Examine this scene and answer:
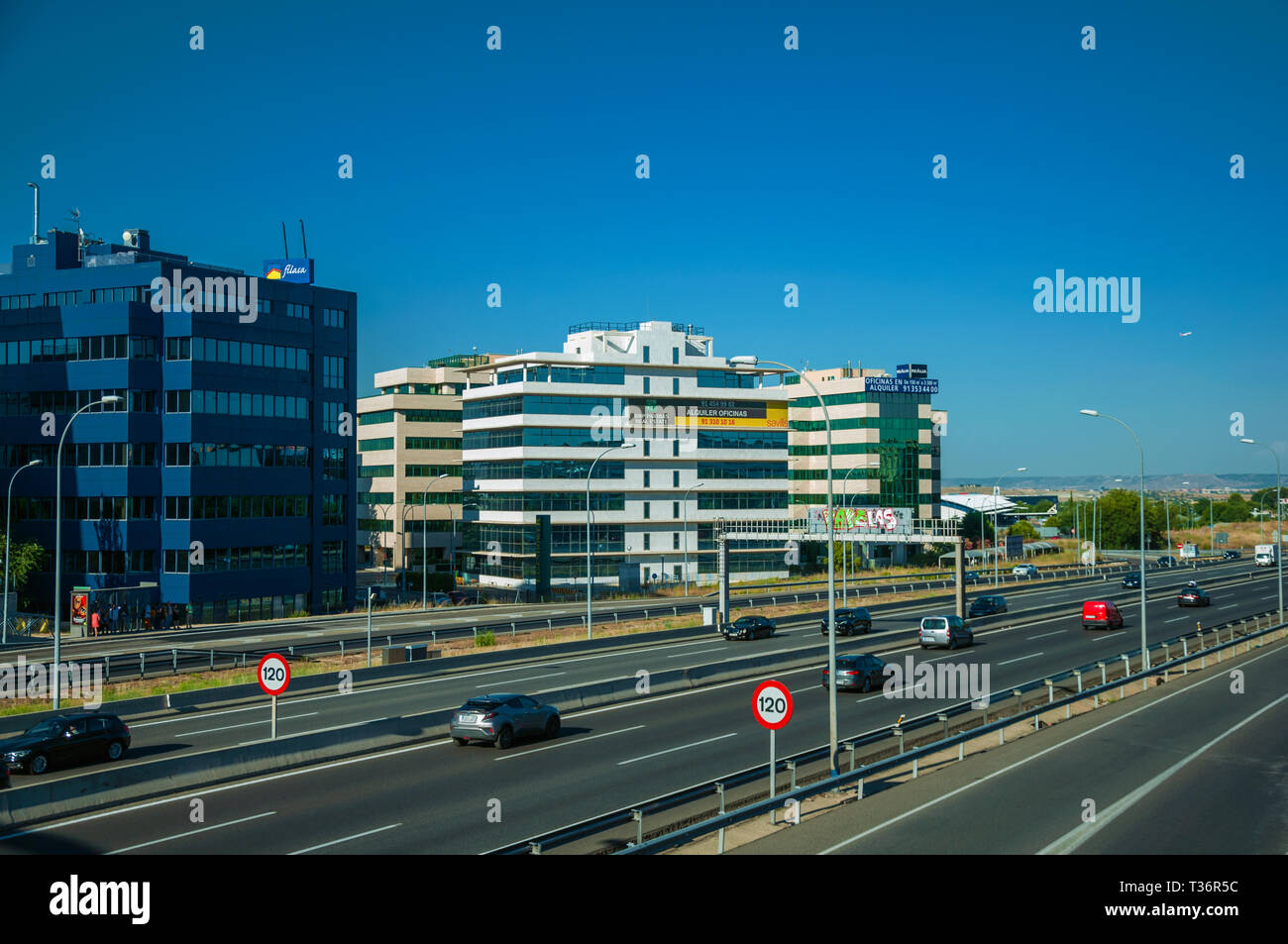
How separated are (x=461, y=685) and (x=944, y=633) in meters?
20.3

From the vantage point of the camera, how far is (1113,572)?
89.3 meters

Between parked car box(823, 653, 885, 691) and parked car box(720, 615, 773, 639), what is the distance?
14.2 meters

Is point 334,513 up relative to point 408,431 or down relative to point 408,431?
down

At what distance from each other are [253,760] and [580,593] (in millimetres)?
59191

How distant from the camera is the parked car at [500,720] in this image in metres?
22.9

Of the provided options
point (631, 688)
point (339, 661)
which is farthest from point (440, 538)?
point (631, 688)

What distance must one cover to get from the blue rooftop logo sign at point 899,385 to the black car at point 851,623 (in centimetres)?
6429

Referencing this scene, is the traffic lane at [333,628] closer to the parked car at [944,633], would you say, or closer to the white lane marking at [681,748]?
Answer: the parked car at [944,633]

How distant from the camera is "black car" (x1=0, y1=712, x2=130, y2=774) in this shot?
68.7 ft

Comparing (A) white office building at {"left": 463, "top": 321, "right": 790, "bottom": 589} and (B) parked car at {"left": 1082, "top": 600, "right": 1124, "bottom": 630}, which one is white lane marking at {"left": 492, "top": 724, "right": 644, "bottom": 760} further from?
(A) white office building at {"left": 463, "top": 321, "right": 790, "bottom": 589}

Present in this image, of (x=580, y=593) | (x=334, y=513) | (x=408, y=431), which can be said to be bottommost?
(x=580, y=593)

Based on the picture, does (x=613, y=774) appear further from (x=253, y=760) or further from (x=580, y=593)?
(x=580, y=593)

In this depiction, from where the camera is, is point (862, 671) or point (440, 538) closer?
point (862, 671)

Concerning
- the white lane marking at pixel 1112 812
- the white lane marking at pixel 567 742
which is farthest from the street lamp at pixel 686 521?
the white lane marking at pixel 1112 812
